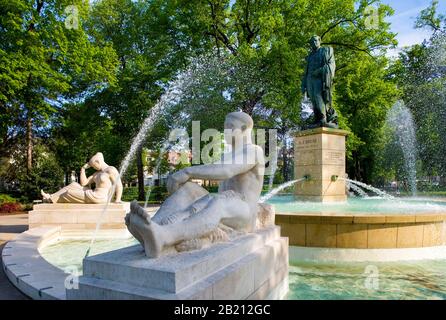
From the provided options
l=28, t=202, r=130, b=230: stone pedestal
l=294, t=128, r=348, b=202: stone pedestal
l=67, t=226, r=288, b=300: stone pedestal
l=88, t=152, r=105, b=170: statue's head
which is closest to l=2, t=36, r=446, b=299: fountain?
l=67, t=226, r=288, b=300: stone pedestal

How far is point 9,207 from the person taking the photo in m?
17.2

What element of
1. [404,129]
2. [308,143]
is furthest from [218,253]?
[404,129]

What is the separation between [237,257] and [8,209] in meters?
17.4

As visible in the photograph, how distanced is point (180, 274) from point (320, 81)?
32.5 ft

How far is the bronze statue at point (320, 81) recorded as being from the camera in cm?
1102

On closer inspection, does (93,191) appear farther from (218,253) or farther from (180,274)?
(180,274)

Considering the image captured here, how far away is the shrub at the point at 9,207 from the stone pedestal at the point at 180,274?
1670 cm

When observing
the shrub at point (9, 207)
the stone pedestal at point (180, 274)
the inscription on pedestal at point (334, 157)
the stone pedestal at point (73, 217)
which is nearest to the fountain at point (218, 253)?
the stone pedestal at point (180, 274)

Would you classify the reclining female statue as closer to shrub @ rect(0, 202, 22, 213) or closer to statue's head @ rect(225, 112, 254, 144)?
statue's head @ rect(225, 112, 254, 144)

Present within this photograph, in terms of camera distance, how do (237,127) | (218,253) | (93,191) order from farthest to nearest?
(93,191)
(237,127)
(218,253)

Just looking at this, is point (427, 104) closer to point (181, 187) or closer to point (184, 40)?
point (184, 40)

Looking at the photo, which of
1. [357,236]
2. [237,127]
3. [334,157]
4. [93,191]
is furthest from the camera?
[334,157]

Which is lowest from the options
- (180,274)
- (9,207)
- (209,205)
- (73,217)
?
(9,207)

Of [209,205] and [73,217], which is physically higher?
[209,205]
